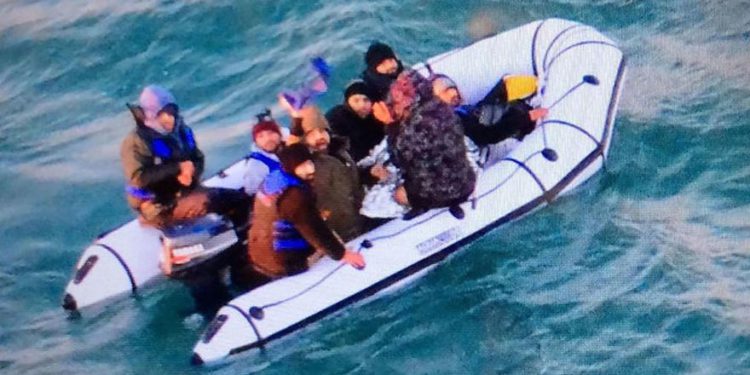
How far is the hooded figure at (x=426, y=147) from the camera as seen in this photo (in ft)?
22.2

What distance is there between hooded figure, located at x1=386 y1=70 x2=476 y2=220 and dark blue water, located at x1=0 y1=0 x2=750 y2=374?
56 cm

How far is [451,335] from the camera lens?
23.2 feet

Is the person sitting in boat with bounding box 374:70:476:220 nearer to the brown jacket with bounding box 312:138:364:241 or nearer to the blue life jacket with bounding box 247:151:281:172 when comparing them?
the brown jacket with bounding box 312:138:364:241

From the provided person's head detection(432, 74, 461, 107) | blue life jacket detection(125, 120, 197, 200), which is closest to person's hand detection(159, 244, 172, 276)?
blue life jacket detection(125, 120, 197, 200)

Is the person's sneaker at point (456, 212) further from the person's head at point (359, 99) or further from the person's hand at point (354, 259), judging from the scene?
the person's head at point (359, 99)

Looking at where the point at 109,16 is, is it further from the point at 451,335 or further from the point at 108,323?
the point at 451,335

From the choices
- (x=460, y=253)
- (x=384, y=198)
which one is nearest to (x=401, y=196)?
(x=384, y=198)

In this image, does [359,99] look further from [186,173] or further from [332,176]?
[186,173]

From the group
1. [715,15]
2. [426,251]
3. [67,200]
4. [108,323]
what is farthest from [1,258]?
[715,15]

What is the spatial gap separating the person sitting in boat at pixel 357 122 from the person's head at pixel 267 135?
0.72 m

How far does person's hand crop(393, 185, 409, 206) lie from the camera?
725cm

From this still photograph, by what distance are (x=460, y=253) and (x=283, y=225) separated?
1318mm

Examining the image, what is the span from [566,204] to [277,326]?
2251mm

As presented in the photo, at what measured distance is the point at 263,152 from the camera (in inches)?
277
